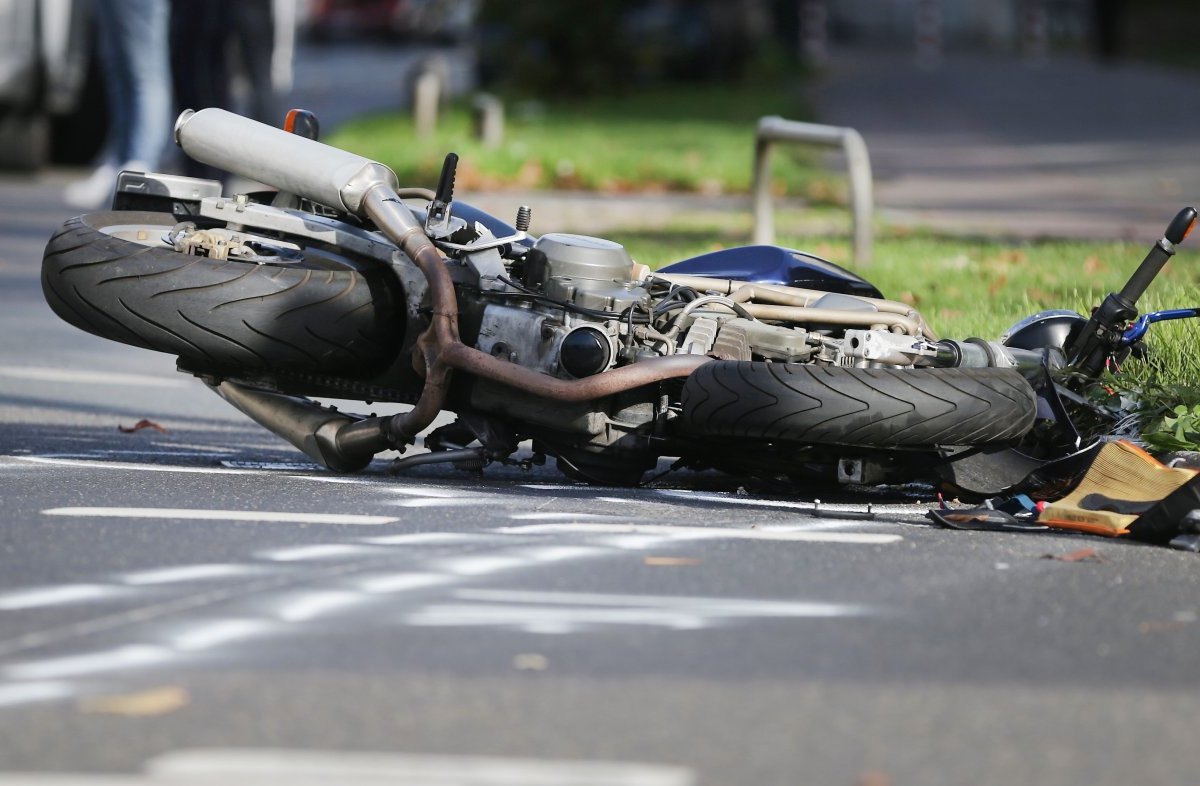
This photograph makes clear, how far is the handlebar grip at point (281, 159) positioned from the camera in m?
5.28

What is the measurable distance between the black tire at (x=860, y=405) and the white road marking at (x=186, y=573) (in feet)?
4.11

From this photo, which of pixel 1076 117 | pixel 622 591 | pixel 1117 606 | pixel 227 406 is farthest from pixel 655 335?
pixel 1076 117

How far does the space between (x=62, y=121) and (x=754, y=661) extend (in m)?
13.4

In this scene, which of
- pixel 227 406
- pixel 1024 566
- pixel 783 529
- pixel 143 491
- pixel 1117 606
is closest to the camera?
pixel 1117 606

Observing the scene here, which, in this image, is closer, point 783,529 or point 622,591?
point 622,591

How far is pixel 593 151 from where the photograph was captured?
15.7 metres

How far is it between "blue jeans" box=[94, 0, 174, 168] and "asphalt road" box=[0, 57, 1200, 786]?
6.70 m

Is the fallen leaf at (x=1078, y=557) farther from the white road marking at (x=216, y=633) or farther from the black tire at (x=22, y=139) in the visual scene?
the black tire at (x=22, y=139)

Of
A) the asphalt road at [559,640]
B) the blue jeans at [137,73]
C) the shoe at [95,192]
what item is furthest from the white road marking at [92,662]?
the shoe at [95,192]

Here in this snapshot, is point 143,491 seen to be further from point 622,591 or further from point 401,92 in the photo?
point 401,92

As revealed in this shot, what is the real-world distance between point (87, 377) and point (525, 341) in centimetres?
301

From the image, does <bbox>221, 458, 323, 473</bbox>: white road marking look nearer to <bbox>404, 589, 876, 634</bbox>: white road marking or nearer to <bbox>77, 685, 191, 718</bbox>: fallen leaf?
<bbox>404, 589, 876, 634</bbox>: white road marking

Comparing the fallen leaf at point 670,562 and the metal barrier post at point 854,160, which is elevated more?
the metal barrier post at point 854,160

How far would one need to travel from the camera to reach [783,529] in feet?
15.5
